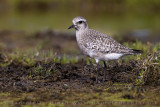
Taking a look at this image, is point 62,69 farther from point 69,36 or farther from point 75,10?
point 75,10

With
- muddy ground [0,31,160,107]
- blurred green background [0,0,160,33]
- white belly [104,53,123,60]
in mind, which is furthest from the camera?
blurred green background [0,0,160,33]

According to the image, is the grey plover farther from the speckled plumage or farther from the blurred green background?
the blurred green background

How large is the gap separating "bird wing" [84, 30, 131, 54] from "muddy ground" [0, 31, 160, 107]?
0.48 meters

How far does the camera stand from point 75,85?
717 centimetres

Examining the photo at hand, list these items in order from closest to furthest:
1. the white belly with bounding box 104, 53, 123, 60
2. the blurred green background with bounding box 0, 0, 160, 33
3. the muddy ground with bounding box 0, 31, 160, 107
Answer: the muddy ground with bounding box 0, 31, 160, 107 < the white belly with bounding box 104, 53, 123, 60 < the blurred green background with bounding box 0, 0, 160, 33

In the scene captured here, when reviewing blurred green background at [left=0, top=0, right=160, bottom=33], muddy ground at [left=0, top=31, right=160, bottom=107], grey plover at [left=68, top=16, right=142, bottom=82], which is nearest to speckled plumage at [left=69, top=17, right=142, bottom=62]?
grey plover at [left=68, top=16, right=142, bottom=82]

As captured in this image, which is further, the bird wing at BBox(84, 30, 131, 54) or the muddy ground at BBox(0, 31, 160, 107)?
the bird wing at BBox(84, 30, 131, 54)

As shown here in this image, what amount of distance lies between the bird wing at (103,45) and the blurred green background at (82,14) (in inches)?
337

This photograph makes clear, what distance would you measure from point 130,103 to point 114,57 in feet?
5.48

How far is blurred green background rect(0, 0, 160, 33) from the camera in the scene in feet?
58.9

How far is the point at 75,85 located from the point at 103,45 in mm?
1067

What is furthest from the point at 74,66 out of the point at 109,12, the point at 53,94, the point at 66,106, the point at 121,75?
the point at 109,12

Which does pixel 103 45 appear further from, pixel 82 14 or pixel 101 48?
pixel 82 14

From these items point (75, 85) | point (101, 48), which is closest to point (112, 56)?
point (101, 48)
